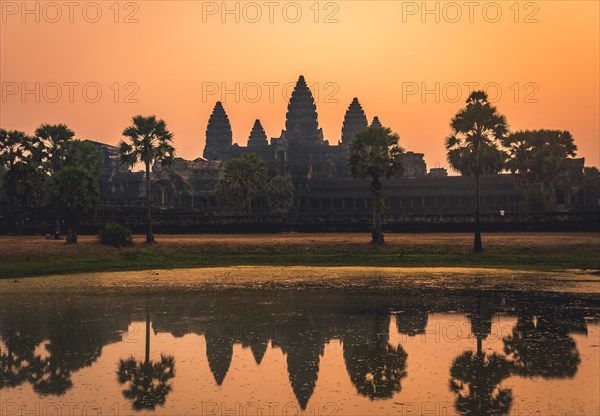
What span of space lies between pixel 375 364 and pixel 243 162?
77.6 metres

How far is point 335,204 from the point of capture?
12088cm

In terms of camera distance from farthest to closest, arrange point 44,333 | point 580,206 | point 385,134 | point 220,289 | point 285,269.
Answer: point 580,206 → point 385,134 → point 285,269 → point 220,289 → point 44,333

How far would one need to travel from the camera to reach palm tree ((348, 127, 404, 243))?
62438 millimetres

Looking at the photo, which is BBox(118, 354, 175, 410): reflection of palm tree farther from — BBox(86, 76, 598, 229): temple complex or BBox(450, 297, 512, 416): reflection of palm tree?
BBox(86, 76, 598, 229): temple complex

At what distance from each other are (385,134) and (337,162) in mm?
115435

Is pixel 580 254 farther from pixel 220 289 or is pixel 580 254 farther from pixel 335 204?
pixel 335 204

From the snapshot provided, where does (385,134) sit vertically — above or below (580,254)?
above

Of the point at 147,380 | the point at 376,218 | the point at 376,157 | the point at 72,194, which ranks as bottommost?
the point at 147,380

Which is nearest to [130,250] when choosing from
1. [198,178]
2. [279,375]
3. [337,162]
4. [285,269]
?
[285,269]

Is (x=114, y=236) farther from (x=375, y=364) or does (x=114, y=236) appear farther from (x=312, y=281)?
(x=375, y=364)

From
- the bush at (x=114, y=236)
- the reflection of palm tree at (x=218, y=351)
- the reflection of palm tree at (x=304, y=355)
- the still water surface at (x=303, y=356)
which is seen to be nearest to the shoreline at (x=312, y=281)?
the still water surface at (x=303, y=356)

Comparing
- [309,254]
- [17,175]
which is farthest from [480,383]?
[17,175]

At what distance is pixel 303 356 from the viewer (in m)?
20.5

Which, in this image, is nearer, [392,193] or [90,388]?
[90,388]
